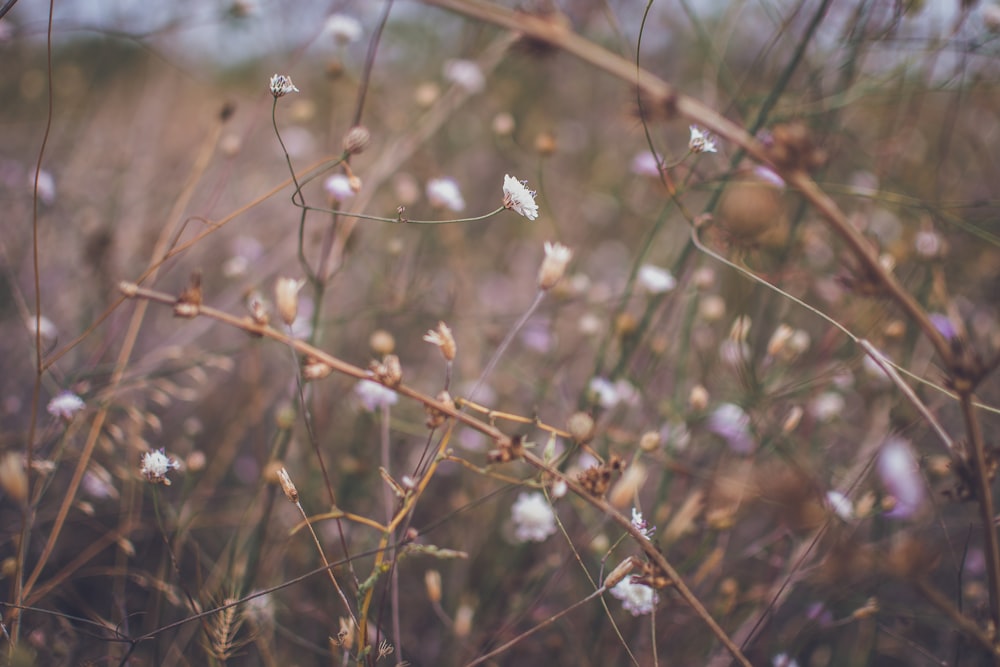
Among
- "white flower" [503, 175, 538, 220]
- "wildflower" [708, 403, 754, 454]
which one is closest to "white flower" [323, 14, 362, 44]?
"white flower" [503, 175, 538, 220]

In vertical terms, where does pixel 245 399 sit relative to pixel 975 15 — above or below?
below

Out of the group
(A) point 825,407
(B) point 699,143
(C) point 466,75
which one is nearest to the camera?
(B) point 699,143

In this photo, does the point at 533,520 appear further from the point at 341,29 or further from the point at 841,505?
the point at 341,29

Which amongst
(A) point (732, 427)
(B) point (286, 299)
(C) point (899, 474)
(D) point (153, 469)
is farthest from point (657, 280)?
(D) point (153, 469)

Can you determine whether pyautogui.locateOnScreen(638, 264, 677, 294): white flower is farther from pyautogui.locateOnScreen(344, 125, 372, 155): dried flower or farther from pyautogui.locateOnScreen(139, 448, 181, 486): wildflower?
pyautogui.locateOnScreen(139, 448, 181, 486): wildflower

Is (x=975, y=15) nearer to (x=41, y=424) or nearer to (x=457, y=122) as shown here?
(x=457, y=122)

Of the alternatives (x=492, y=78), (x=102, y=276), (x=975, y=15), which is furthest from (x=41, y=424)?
(x=975, y=15)
